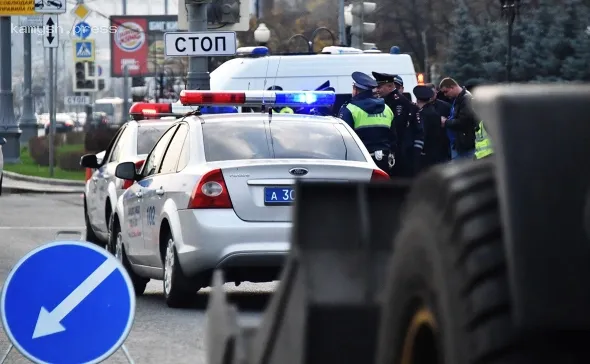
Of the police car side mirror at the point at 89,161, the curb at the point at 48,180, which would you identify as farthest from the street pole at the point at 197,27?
the curb at the point at 48,180

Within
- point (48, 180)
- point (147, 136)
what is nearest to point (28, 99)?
point (48, 180)

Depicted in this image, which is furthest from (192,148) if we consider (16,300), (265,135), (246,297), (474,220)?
(474,220)

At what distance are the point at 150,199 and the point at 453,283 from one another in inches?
369

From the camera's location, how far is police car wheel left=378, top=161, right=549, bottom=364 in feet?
7.53

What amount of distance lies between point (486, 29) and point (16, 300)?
1678 inches

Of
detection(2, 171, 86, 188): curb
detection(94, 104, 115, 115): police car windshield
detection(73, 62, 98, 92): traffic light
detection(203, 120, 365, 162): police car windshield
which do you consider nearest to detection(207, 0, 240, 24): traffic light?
detection(203, 120, 365, 162): police car windshield

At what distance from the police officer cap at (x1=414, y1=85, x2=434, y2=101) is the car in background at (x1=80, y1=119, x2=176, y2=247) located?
3068 mm

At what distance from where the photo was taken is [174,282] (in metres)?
10.9

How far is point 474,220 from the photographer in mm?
2424

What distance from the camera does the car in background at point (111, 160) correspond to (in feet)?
51.0

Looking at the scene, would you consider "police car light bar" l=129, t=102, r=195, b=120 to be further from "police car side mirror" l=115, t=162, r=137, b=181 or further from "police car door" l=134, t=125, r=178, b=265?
"police car door" l=134, t=125, r=178, b=265

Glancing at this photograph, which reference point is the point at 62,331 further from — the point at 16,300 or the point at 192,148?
the point at 192,148

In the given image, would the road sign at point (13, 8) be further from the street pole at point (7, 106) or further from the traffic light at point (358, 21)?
the traffic light at point (358, 21)

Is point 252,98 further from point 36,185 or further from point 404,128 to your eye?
point 36,185
